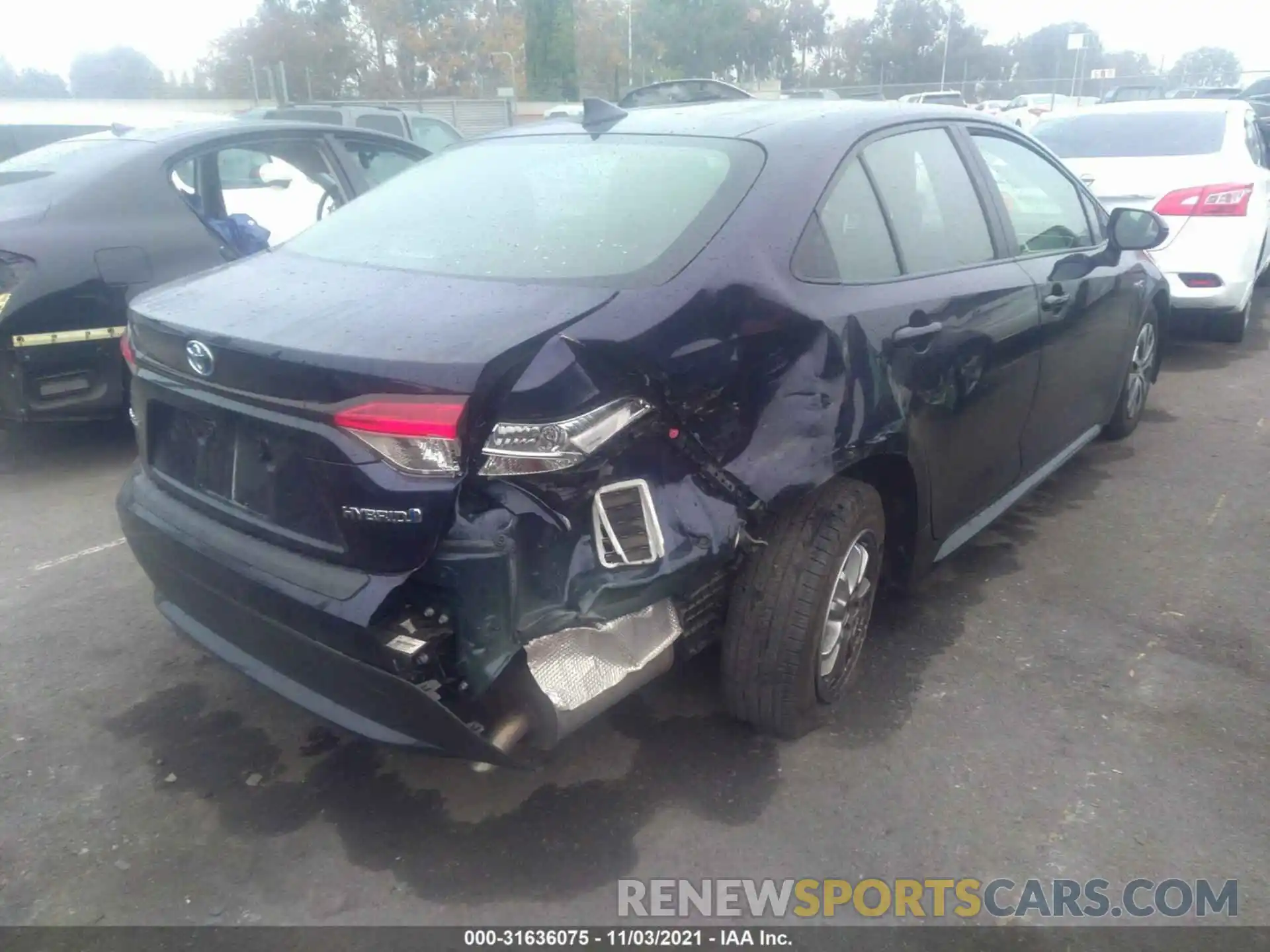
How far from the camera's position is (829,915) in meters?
2.26

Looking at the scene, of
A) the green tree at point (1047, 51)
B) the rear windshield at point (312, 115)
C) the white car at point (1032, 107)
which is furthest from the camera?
the green tree at point (1047, 51)

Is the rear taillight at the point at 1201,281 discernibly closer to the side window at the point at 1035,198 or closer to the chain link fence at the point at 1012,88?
the side window at the point at 1035,198

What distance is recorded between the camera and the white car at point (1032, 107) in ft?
72.7

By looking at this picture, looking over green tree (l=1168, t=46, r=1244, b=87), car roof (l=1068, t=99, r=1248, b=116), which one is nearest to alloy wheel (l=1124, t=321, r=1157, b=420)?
car roof (l=1068, t=99, r=1248, b=116)

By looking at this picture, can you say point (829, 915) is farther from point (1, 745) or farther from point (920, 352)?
point (1, 745)

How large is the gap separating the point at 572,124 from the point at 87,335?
2627mm

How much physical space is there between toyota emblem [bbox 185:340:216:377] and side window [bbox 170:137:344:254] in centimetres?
240

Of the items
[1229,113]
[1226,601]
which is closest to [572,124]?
[1226,601]

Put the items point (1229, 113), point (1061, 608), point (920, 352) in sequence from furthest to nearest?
point (1229, 113) → point (1061, 608) → point (920, 352)

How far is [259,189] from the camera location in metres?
6.72

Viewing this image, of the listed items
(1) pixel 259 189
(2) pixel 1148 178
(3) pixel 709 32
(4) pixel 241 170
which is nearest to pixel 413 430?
(4) pixel 241 170

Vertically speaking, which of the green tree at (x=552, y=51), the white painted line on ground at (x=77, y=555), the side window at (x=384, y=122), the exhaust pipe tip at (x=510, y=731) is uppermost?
the green tree at (x=552, y=51)

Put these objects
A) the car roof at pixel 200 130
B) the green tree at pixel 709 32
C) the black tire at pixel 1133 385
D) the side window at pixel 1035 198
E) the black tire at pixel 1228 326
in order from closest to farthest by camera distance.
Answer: the side window at pixel 1035 198 → the black tire at pixel 1133 385 → the car roof at pixel 200 130 → the black tire at pixel 1228 326 → the green tree at pixel 709 32

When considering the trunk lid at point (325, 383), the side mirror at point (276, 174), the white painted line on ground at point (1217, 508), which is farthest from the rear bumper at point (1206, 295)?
the side mirror at point (276, 174)
